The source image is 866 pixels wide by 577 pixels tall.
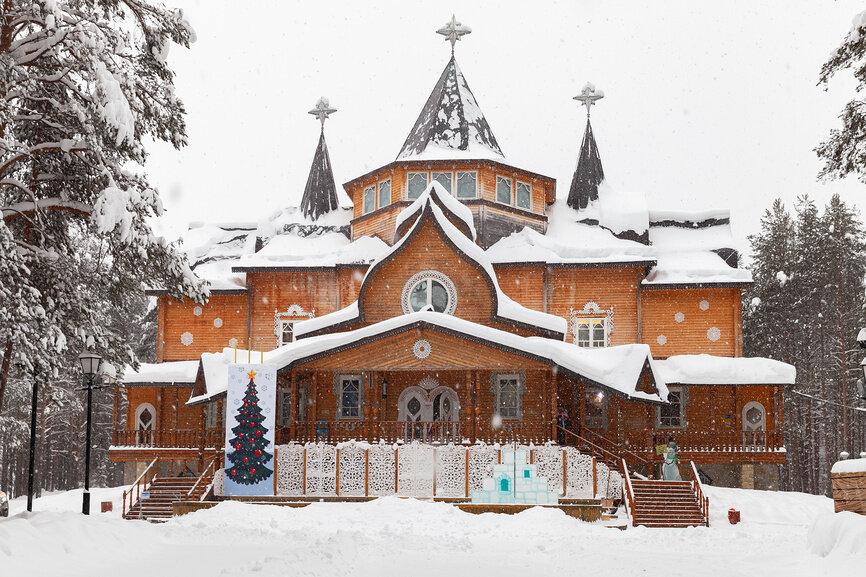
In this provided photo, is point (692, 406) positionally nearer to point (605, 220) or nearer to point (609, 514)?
point (605, 220)

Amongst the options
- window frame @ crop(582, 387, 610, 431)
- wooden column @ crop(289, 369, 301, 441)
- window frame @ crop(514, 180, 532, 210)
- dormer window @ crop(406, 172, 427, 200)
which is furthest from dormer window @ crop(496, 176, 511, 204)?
wooden column @ crop(289, 369, 301, 441)

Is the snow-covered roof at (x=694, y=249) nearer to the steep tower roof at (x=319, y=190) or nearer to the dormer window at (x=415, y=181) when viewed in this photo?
the dormer window at (x=415, y=181)

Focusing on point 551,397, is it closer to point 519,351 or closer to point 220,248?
point 519,351

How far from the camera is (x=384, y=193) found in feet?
109

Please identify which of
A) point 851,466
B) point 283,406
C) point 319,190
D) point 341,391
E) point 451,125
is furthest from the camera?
point 319,190

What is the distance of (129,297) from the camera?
14742 millimetres

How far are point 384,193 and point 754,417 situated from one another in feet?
46.3

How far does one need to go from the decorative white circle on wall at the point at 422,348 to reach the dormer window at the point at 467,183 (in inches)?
400

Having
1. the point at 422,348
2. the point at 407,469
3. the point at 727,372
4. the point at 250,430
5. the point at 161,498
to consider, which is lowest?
the point at 161,498

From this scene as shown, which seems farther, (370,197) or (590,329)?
(370,197)

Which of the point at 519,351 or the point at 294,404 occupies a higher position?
the point at 519,351

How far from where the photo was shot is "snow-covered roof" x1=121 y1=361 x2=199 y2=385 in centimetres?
3108

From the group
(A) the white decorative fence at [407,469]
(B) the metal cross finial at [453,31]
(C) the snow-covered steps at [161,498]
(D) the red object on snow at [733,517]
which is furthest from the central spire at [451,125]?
(D) the red object on snow at [733,517]

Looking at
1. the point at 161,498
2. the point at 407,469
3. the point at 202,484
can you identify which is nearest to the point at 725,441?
the point at 407,469
